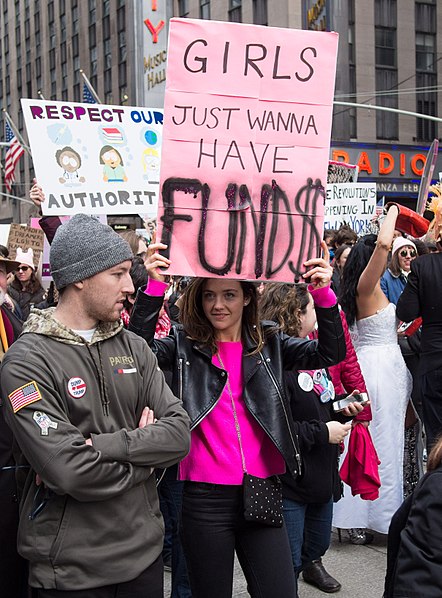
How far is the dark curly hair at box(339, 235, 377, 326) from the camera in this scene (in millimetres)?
5574

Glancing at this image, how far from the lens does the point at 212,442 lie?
10.7ft

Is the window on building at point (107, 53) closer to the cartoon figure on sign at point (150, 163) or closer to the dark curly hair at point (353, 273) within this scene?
the cartoon figure on sign at point (150, 163)

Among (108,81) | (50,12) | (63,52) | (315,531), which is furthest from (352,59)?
(50,12)

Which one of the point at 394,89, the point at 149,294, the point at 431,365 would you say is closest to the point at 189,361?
the point at 149,294

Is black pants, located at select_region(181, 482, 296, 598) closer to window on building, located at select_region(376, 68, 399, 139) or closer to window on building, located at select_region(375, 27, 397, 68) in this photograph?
window on building, located at select_region(376, 68, 399, 139)

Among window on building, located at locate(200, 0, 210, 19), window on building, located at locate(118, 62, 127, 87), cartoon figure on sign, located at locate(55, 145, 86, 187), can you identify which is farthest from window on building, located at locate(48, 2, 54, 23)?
cartoon figure on sign, located at locate(55, 145, 86, 187)

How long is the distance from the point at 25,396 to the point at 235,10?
1368 inches

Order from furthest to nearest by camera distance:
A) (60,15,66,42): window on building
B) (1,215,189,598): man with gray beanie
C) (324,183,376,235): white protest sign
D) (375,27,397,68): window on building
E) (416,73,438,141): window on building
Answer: (60,15,66,42): window on building < (416,73,438,141): window on building < (375,27,397,68): window on building < (324,183,376,235): white protest sign < (1,215,189,598): man with gray beanie

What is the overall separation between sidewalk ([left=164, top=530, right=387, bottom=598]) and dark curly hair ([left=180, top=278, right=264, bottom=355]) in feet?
6.36

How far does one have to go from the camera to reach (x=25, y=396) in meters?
2.58

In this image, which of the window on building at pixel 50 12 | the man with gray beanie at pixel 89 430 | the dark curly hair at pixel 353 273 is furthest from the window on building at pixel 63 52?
the man with gray beanie at pixel 89 430

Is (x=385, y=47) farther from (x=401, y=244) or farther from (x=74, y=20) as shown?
(x=74, y=20)

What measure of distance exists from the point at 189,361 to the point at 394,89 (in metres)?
32.1

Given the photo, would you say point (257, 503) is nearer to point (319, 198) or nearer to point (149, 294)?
point (149, 294)
